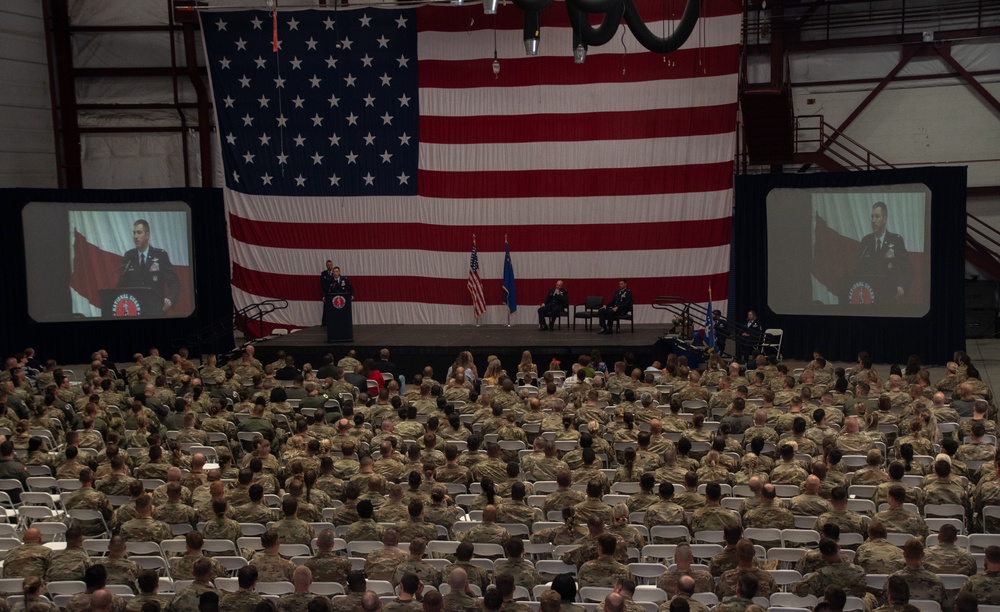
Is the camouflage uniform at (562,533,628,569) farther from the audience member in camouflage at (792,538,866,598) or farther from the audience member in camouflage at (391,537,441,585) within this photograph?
the audience member in camouflage at (792,538,866,598)

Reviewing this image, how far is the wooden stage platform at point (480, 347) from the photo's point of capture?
19922 mm

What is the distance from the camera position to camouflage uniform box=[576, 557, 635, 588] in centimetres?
760

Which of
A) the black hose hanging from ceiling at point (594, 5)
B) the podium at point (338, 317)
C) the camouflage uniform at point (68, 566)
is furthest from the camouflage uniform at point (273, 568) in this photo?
the podium at point (338, 317)

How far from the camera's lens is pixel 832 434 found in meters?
11.4

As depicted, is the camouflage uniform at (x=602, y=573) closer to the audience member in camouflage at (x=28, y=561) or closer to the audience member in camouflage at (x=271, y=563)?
the audience member in camouflage at (x=271, y=563)

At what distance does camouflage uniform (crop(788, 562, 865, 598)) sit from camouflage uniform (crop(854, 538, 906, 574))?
0.34 m

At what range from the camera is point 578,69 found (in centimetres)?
2366

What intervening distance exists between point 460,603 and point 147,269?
18.9m

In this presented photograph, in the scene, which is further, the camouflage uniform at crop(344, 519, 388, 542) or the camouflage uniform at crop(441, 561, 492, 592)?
the camouflage uniform at crop(344, 519, 388, 542)

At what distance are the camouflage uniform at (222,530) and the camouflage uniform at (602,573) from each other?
120 inches

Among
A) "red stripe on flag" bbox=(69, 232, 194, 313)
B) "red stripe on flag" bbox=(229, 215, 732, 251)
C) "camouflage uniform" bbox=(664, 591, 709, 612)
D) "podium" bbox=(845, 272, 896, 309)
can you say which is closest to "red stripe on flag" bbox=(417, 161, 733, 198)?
"red stripe on flag" bbox=(229, 215, 732, 251)

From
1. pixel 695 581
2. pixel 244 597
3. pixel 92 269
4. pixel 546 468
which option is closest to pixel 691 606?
pixel 695 581

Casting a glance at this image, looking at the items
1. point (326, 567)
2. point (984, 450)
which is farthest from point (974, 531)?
point (326, 567)

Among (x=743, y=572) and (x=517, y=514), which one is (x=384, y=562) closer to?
(x=517, y=514)
